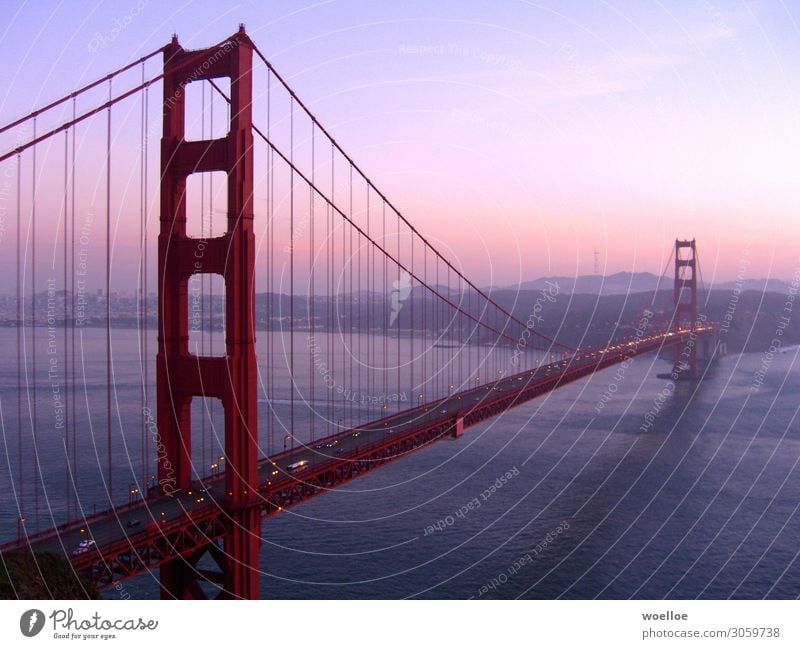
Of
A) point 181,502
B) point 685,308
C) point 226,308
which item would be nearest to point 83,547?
point 181,502

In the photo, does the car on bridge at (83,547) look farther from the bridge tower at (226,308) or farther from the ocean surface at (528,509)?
the ocean surface at (528,509)

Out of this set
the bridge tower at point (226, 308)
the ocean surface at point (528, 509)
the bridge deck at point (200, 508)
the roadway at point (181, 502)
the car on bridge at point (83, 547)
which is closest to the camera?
the car on bridge at point (83, 547)

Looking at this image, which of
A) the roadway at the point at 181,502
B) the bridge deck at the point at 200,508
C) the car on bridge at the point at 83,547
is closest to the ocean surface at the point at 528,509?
the roadway at the point at 181,502

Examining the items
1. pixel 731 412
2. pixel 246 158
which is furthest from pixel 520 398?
pixel 731 412

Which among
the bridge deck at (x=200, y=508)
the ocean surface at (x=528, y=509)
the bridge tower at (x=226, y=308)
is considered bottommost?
the ocean surface at (x=528, y=509)

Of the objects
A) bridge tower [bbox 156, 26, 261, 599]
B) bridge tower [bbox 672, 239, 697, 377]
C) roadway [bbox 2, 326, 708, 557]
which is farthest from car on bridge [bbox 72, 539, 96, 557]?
bridge tower [bbox 672, 239, 697, 377]

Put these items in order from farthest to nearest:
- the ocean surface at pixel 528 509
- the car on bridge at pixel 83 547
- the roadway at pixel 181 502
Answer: the ocean surface at pixel 528 509
the roadway at pixel 181 502
the car on bridge at pixel 83 547

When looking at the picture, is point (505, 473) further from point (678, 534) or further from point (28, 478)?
point (28, 478)
